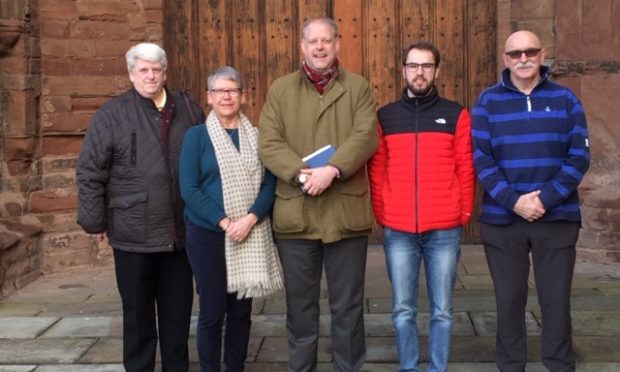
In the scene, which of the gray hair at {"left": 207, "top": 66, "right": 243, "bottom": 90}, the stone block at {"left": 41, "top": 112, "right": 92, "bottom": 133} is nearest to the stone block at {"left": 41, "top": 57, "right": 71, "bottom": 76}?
the stone block at {"left": 41, "top": 112, "right": 92, "bottom": 133}

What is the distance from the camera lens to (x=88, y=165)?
4172 mm

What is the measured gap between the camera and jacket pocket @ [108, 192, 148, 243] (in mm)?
4203

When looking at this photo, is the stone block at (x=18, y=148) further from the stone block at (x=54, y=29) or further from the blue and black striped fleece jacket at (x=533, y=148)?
the blue and black striped fleece jacket at (x=533, y=148)

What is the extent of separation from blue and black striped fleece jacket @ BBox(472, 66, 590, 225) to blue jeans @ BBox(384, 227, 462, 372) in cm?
32

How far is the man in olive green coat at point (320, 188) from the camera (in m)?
4.02

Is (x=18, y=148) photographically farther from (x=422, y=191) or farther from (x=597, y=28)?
(x=597, y=28)

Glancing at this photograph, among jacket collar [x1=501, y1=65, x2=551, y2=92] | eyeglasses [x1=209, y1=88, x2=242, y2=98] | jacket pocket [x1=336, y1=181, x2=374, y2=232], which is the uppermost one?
jacket collar [x1=501, y1=65, x2=551, y2=92]

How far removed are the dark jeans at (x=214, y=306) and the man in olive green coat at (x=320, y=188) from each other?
289mm

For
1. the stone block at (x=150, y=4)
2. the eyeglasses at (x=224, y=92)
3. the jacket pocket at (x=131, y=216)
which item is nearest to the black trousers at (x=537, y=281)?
the eyeglasses at (x=224, y=92)

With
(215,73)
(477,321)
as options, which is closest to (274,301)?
(477,321)

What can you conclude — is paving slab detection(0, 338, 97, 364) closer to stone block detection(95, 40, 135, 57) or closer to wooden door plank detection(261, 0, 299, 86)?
stone block detection(95, 40, 135, 57)

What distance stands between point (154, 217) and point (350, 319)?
3.58ft

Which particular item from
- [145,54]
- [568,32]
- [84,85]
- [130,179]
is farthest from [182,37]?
[130,179]

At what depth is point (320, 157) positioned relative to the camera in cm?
405
